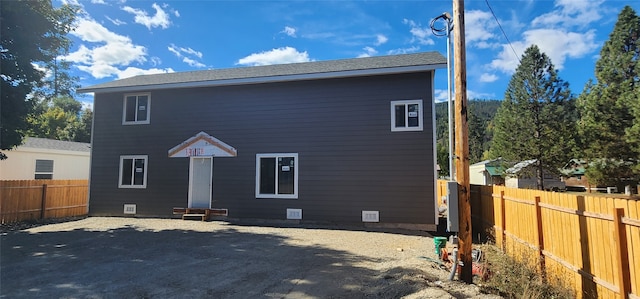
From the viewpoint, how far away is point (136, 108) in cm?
1305

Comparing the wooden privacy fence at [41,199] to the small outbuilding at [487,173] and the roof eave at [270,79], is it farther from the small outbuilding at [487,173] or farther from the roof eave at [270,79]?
the small outbuilding at [487,173]

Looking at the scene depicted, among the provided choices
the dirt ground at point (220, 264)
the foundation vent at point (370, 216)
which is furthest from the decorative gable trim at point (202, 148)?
the foundation vent at point (370, 216)

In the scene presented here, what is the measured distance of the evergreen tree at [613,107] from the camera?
15.7 m

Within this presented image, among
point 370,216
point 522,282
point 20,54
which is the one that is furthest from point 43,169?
point 522,282

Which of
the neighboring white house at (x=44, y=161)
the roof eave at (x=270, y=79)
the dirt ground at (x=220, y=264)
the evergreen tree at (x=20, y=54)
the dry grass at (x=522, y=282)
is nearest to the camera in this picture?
the dry grass at (x=522, y=282)

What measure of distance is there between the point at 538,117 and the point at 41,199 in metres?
25.8

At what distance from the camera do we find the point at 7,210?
438 inches

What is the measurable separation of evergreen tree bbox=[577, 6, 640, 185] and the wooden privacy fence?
2304 cm

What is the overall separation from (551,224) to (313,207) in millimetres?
7144

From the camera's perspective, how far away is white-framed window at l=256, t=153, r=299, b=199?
446 inches

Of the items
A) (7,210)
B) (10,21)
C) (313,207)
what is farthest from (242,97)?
(7,210)

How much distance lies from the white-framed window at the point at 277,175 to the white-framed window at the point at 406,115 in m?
3.44

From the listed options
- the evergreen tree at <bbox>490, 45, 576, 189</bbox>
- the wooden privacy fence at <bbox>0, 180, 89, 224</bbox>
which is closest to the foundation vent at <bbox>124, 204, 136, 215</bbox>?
the wooden privacy fence at <bbox>0, 180, 89, 224</bbox>

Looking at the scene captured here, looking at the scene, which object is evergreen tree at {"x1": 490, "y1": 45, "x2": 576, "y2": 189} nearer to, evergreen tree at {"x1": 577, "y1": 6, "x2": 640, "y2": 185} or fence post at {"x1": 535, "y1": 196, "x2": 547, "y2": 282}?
evergreen tree at {"x1": 577, "y1": 6, "x2": 640, "y2": 185}
